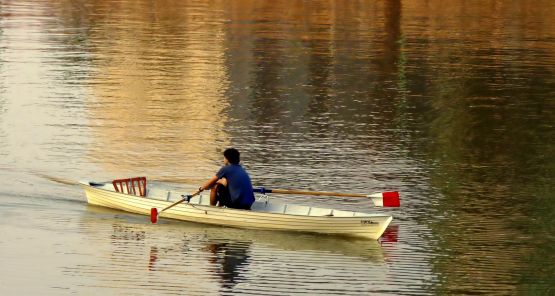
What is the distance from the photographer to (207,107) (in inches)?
1941

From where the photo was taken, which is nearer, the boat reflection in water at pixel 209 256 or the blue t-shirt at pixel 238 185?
the boat reflection in water at pixel 209 256

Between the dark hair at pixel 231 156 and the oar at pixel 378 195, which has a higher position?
the dark hair at pixel 231 156

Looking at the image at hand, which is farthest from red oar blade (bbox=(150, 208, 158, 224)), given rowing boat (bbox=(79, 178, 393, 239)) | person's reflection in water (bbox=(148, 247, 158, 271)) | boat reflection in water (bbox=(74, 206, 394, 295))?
person's reflection in water (bbox=(148, 247, 158, 271))

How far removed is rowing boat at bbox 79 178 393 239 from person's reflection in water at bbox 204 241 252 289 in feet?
3.04

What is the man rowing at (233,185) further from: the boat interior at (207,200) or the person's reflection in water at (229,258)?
the person's reflection in water at (229,258)

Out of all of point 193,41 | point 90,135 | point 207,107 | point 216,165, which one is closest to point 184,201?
point 216,165

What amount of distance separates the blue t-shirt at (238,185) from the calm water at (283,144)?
25.9 inches

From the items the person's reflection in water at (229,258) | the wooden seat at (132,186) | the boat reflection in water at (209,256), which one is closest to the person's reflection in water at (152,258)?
the boat reflection in water at (209,256)

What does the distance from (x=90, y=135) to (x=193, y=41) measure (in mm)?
28095

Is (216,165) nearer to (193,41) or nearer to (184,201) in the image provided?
(184,201)

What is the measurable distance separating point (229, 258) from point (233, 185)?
8.18 feet

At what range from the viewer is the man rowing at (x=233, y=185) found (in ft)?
100

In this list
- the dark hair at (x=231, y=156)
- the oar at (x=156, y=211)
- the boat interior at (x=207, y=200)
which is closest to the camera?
the oar at (x=156, y=211)

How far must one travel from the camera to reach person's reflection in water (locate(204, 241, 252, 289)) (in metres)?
27.0
